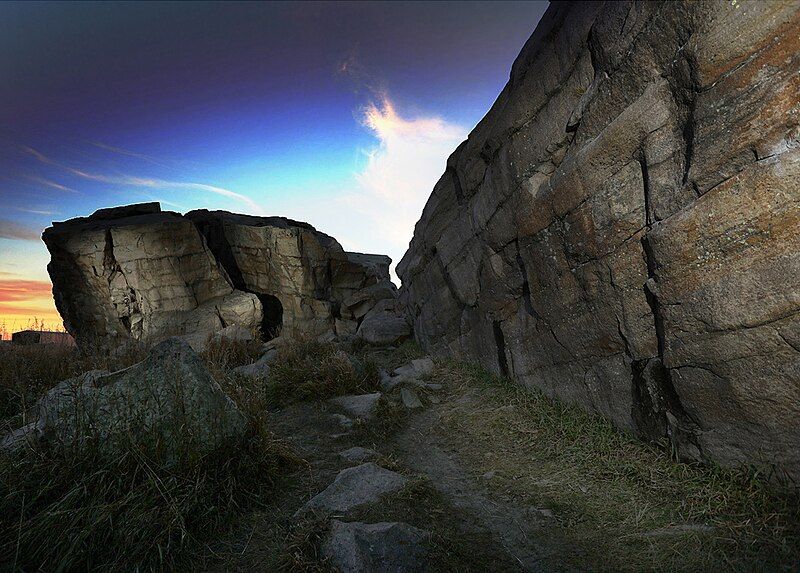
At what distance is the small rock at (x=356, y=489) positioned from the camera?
12.6ft

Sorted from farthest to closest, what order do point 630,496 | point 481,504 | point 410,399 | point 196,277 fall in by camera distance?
point 196,277 → point 410,399 → point 481,504 → point 630,496

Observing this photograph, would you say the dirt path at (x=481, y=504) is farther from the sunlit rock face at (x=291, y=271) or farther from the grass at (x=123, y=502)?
the sunlit rock face at (x=291, y=271)

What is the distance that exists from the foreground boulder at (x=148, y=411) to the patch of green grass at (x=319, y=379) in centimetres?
305

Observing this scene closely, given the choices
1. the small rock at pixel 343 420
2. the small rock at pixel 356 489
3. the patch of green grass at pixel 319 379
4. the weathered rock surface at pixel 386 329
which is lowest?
the small rock at pixel 356 489

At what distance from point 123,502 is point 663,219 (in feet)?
17.9

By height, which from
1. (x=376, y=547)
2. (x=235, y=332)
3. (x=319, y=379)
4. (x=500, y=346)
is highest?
(x=235, y=332)

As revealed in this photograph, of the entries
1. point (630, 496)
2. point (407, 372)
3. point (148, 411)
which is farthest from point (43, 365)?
point (630, 496)

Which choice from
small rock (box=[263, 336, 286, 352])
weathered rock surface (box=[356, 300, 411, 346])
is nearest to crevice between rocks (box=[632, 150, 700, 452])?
weathered rock surface (box=[356, 300, 411, 346])

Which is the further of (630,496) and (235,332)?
(235,332)

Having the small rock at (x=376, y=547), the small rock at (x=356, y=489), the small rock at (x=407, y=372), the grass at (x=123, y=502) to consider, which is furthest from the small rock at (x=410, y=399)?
the small rock at (x=376, y=547)

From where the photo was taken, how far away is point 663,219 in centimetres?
429

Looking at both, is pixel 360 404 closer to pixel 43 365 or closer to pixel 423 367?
pixel 423 367

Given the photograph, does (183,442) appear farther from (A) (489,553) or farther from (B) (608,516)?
(B) (608,516)

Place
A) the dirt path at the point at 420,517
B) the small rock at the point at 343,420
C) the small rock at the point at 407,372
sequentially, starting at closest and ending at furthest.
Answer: the dirt path at the point at 420,517 < the small rock at the point at 343,420 < the small rock at the point at 407,372
